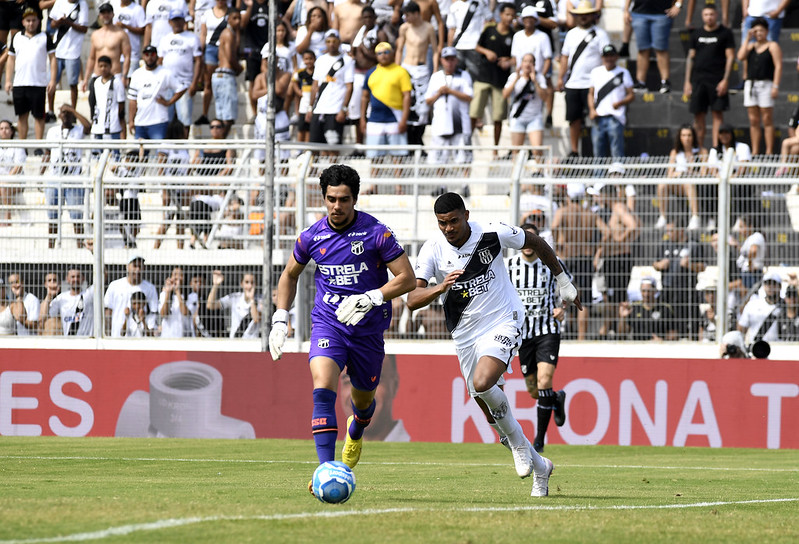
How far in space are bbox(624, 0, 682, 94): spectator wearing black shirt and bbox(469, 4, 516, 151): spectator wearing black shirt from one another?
2.29 m

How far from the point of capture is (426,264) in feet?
32.4

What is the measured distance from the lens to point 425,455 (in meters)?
15.2

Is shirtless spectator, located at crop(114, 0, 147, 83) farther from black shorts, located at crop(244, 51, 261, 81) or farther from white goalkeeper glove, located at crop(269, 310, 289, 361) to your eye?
white goalkeeper glove, located at crop(269, 310, 289, 361)

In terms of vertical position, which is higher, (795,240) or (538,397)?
(795,240)

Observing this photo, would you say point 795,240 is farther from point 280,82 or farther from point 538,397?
point 280,82

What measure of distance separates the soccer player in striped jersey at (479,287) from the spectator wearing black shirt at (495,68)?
40.2 ft

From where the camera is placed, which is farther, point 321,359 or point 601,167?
point 601,167

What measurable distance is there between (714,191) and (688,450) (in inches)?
124

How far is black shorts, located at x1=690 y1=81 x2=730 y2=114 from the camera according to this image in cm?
2159

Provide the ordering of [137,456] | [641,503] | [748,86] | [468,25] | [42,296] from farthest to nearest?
[468,25]
[748,86]
[42,296]
[137,456]
[641,503]

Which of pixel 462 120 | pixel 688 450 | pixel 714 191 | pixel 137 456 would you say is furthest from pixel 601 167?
pixel 137 456

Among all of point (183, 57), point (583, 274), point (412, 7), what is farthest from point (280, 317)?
Result: point (183, 57)

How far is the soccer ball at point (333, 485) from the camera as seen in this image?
8078mm

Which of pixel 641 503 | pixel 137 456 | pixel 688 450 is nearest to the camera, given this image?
pixel 641 503
